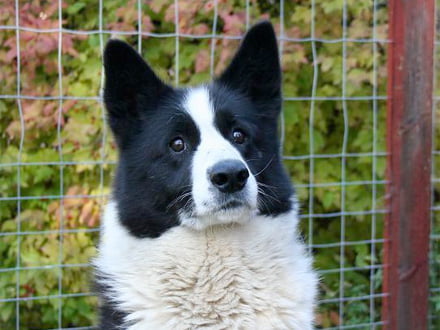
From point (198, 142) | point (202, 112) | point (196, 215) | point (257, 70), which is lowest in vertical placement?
point (196, 215)

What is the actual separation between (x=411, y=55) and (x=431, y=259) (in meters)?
1.16

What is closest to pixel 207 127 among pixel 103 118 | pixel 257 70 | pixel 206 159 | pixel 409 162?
pixel 206 159

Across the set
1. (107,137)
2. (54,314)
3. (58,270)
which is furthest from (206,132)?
(54,314)

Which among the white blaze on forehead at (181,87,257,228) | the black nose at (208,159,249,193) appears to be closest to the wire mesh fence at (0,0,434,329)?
the white blaze on forehead at (181,87,257,228)

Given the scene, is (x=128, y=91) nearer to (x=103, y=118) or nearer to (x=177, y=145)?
(x=177, y=145)

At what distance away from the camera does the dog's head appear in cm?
236

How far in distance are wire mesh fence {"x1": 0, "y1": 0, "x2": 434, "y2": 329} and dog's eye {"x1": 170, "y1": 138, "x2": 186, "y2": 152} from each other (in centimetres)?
111

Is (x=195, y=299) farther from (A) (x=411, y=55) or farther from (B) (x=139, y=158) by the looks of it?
(A) (x=411, y=55)

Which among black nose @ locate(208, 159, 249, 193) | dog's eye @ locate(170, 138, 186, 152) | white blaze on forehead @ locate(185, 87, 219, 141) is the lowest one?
black nose @ locate(208, 159, 249, 193)

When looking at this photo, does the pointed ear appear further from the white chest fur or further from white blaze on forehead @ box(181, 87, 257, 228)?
the white chest fur

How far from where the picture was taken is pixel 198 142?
2.46 meters

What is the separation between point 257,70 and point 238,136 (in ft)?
1.22

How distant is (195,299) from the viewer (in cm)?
241

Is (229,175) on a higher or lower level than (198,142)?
lower
